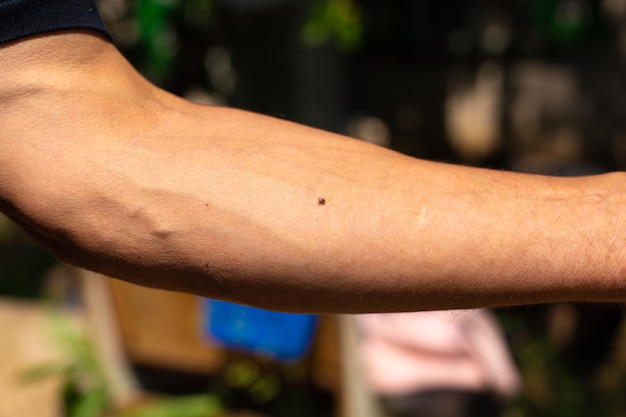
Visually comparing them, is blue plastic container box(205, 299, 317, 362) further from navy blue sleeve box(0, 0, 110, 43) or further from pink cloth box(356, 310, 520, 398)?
navy blue sleeve box(0, 0, 110, 43)

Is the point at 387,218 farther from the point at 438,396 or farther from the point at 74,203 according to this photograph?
the point at 438,396

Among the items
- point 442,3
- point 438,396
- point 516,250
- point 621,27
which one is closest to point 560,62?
point 621,27

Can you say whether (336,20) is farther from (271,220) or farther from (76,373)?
(271,220)

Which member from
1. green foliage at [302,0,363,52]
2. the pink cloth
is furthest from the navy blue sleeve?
green foliage at [302,0,363,52]

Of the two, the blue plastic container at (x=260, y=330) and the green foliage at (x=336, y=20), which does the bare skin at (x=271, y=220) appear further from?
the green foliage at (x=336, y=20)

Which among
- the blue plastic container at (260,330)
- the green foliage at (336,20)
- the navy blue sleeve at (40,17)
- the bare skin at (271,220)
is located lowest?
the blue plastic container at (260,330)

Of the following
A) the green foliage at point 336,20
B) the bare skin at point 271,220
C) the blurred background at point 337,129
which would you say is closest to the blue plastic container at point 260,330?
the blurred background at point 337,129
